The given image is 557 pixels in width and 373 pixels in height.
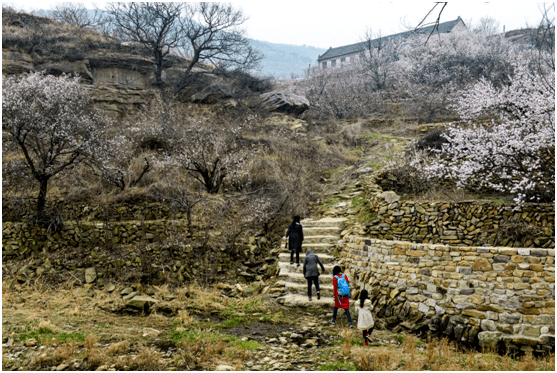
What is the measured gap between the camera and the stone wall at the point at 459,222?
8977 millimetres

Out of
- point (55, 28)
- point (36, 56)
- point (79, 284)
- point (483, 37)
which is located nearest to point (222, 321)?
point (79, 284)

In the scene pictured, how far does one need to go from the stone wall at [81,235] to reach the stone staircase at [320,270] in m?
3.77

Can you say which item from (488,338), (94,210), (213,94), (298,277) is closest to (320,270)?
(298,277)

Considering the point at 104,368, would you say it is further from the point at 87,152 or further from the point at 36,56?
the point at 36,56

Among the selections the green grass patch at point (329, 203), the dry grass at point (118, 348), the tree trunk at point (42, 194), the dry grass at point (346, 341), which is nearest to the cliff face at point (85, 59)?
the tree trunk at point (42, 194)

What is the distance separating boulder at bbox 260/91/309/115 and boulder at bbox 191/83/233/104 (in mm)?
2373

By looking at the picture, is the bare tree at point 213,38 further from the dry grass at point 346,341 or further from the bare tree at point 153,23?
the dry grass at point 346,341

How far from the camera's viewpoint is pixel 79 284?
31.9 feet

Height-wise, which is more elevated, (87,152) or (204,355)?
(87,152)

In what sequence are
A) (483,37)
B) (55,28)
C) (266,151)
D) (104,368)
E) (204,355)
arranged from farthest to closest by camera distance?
1. (483,37)
2. (55,28)
3. (266,151)
4. (204,355)
5. (104,368)

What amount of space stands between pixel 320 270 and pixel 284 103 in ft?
46.7

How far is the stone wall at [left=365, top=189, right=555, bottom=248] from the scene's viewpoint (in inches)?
353

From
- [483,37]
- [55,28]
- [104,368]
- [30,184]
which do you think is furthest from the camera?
[483,37]

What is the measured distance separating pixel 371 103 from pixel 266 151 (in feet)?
35.9
